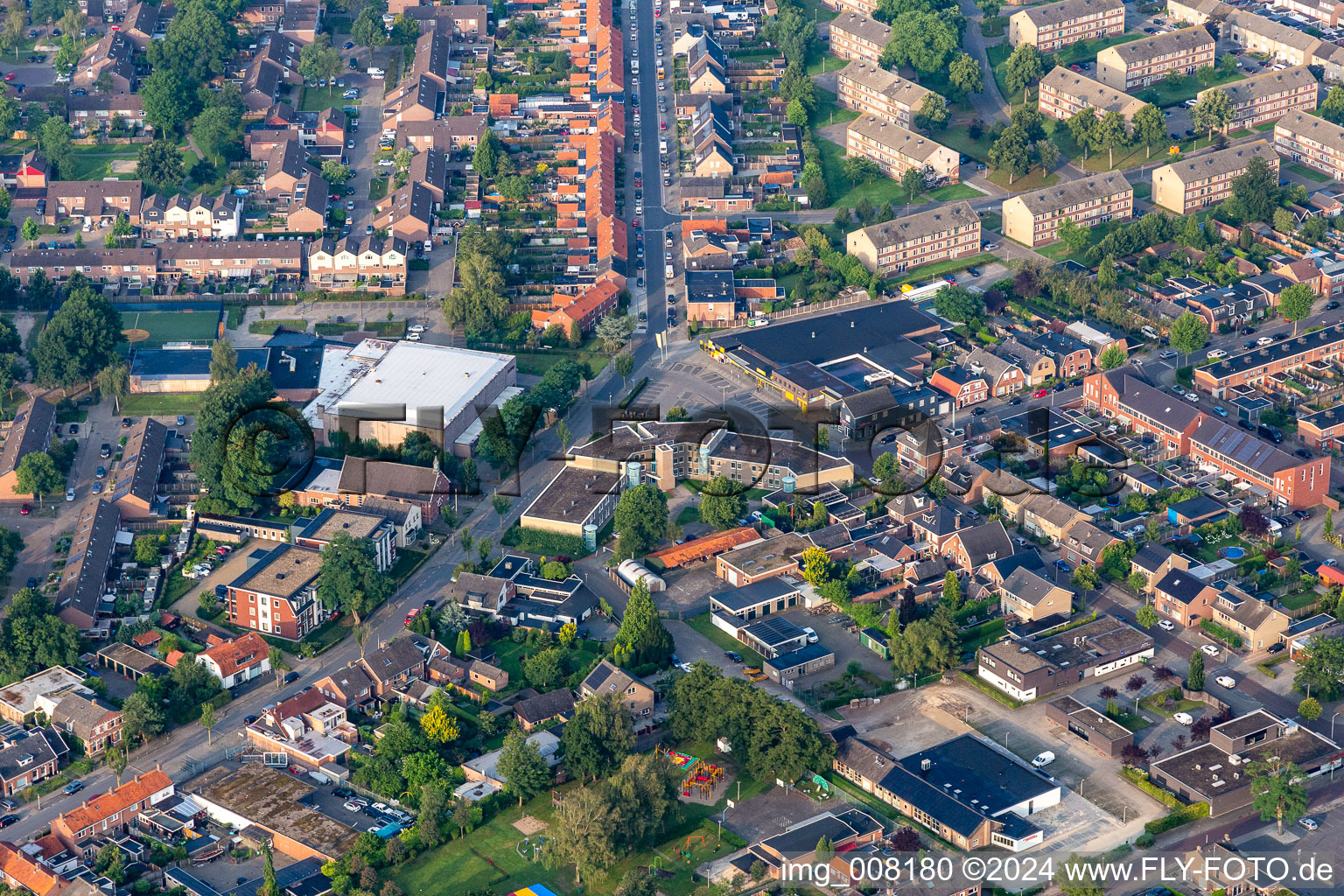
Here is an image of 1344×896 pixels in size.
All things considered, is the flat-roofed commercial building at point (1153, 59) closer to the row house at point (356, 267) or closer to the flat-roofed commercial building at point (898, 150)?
the flat-roofed commercial building at point (898, 150)

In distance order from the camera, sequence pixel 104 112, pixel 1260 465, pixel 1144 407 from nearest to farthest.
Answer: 1. pixel 1260 465
2. pixel 1144 407
3. pixel 104 112

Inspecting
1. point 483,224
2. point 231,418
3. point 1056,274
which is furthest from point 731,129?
point 231,418

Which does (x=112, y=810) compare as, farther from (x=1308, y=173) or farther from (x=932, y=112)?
(x=1308, y=173)

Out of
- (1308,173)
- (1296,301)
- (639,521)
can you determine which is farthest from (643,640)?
(1308,173)

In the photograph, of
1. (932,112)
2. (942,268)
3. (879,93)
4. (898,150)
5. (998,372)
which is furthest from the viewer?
(879,93)

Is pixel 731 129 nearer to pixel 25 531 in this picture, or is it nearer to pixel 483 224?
pixel 483 224

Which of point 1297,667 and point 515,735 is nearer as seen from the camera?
point 515,735

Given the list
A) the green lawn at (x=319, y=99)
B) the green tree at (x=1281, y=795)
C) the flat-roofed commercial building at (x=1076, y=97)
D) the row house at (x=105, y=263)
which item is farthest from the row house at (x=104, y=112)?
the green tree at (x=1281, y=795)
